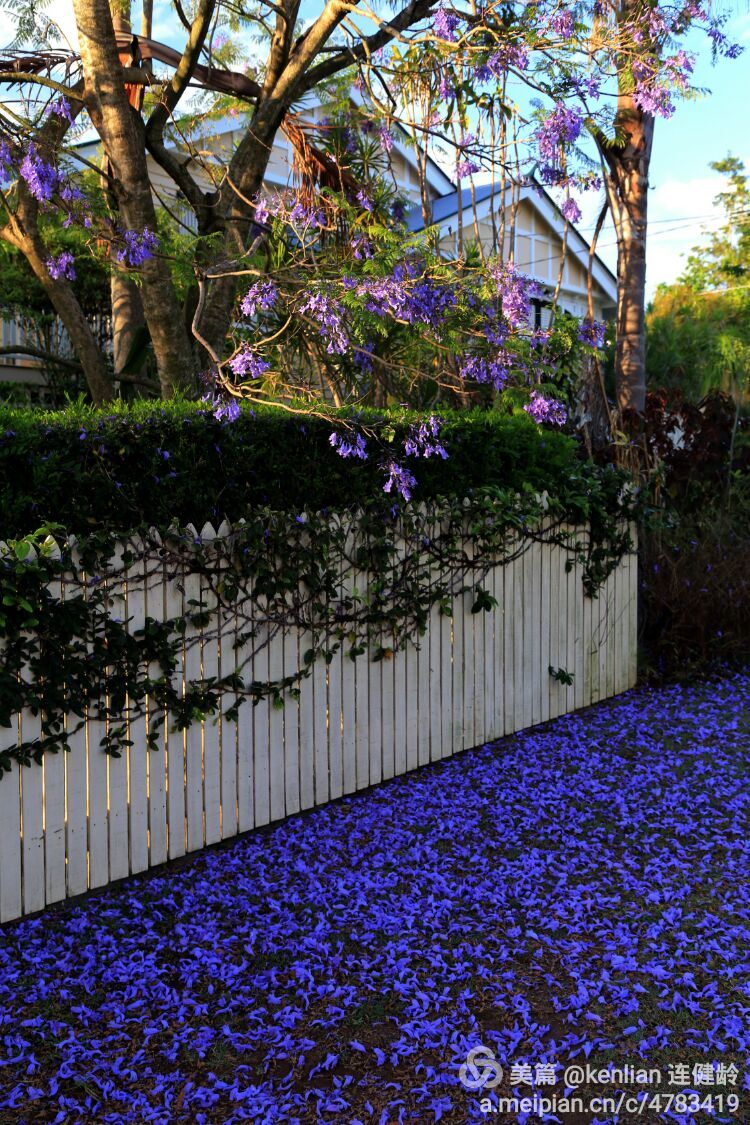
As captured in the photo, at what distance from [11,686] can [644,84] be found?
536 centimetres

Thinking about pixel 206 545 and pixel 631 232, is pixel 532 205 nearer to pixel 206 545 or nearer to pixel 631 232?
pixel 631 232

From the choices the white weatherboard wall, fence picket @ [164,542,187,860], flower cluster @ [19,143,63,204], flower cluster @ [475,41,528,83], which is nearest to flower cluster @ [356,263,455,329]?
the white weatherboard wall

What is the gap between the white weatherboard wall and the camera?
12.3ft

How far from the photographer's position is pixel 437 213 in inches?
606

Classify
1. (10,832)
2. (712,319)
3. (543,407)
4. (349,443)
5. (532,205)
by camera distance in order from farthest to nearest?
1. (712,319)
2. (532,205)
3. (543,407)
4. (349,443)
5. (10,832)

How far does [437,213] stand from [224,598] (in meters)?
12.4

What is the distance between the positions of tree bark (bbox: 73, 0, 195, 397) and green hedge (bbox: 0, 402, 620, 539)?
4.56 ft

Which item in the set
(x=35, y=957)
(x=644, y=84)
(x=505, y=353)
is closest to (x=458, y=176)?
(x=644, y=84)

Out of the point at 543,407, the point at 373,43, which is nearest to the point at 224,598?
the point at 543,407

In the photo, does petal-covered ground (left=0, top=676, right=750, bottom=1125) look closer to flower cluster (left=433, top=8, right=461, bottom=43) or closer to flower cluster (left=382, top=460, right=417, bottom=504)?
flower cluster (left=382, top=460, right=417, bottom=504)

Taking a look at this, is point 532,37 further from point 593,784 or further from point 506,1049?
point 506,1049

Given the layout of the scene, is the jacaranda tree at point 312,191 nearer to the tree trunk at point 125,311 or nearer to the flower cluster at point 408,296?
the flower cluster at point 408,296

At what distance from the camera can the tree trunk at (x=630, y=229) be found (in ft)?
32.1

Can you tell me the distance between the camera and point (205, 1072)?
2773 mm
